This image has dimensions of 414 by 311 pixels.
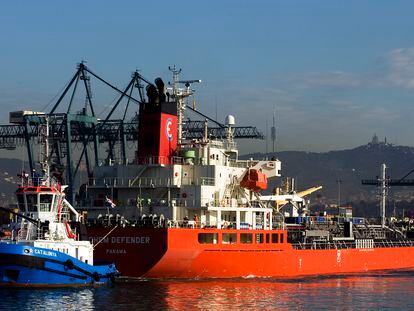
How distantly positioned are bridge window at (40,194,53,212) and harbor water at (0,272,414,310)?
5.02 m

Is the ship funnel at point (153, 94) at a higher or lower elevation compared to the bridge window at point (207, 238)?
higher

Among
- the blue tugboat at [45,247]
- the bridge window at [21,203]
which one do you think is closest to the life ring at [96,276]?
the blue tugboat at [45,247]

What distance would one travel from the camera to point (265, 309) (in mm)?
44938

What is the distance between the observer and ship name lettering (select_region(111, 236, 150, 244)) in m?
54.6

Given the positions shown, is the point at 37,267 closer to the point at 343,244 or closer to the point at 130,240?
the point at 130,240

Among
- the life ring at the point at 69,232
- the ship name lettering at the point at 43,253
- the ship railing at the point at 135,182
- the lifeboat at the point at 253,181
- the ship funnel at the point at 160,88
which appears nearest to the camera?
the ship name lettering at the point at 43,253

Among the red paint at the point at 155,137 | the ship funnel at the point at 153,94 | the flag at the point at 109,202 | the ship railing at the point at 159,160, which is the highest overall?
the ship funnel at the point at 153,94

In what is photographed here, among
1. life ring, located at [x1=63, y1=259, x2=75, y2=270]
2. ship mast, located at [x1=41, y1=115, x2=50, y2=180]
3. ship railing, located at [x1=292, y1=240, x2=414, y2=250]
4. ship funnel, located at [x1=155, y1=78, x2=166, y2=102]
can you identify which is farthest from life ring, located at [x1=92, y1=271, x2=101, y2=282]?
ship railing, located at [x1=292, y1=240, x2=414, y2=250]

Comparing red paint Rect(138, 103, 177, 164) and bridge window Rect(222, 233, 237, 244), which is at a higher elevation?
red paint Rect(138, 103, 177, 164)

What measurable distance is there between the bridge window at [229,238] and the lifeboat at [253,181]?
13.7 feet

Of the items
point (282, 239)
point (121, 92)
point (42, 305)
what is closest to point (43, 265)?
point (42, 305)

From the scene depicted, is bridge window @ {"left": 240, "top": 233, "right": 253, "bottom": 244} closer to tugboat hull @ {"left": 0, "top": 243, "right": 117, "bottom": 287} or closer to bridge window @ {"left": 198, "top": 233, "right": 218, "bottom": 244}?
bridge window @ {"left": 198, "top": 233, "right": 218, "bottom": 244}

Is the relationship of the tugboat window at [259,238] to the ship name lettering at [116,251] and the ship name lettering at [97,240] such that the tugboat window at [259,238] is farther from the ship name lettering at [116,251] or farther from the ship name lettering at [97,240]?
the ship name lettering at [97,240]

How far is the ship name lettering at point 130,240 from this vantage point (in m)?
54.6
